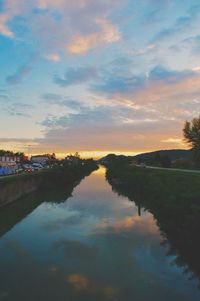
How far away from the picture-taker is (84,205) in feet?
142

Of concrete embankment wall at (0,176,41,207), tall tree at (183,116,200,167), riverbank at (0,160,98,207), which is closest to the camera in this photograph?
concrete embankment wall at (0,176,41,207)

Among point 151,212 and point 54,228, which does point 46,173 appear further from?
point 54,228

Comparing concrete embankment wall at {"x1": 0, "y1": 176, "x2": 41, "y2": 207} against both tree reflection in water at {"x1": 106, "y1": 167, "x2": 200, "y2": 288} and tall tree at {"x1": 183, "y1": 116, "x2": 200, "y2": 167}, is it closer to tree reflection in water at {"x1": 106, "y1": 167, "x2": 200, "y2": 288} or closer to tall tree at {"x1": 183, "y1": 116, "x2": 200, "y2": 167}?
tree reflection in water at {"x1": 106, "y1": 167, "x2": 200, "y2": 288}

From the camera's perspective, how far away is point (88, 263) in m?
18.8

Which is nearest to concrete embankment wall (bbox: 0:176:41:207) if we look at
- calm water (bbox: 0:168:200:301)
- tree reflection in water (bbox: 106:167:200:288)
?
calm water (bbox: 0:168:200:301)

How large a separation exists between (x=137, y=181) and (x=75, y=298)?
147 feet

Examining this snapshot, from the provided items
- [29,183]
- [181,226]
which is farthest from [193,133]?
[181,226]

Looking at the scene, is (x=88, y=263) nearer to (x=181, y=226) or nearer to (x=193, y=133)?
(x=181, y=226)

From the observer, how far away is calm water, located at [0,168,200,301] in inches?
580

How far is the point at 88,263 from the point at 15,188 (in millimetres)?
23829

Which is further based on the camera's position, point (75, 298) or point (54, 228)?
point (54, 228)

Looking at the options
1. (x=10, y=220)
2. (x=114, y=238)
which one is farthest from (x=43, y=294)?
(x=10, y=220)

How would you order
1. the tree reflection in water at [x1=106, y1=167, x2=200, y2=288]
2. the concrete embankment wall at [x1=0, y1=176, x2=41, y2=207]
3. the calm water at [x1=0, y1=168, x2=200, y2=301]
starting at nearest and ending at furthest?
the calm water at [x1=0, y1=168, x2=200, y2=301], the tree reflection in water at [x1=106, y1=167, x2=200, y2=288], the concrete embankment wall at [x1=0, y1=176, x2=41, y2=207]

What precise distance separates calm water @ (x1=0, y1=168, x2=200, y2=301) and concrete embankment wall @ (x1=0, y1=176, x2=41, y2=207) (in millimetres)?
5135
